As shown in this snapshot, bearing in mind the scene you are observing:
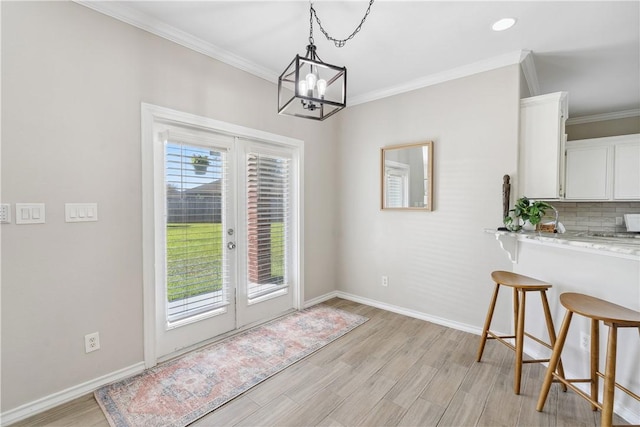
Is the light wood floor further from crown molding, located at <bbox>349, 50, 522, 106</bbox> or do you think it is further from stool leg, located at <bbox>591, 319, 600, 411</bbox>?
crown molding, located at <bbox>349, 50, 522, 106</bbox>

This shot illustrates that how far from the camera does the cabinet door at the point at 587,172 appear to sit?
13.6ft

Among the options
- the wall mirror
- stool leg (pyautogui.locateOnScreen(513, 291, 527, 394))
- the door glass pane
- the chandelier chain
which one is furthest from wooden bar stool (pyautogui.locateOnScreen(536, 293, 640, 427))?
the door glass pane

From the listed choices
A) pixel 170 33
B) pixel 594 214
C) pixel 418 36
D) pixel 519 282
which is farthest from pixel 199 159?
pixel 594 214

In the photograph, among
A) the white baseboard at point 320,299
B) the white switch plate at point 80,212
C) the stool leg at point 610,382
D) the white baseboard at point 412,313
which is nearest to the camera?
the stool leg at point 610,382

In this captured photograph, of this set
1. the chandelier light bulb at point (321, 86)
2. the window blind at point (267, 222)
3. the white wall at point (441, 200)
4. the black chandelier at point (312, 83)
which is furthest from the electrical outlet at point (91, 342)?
the white wall at point (441, 200)

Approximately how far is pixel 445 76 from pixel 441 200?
136 cm

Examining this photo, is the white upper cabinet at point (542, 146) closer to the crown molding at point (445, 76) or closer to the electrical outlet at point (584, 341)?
the crown molding at point (445, 76)

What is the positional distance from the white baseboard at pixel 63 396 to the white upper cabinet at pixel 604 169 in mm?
5897

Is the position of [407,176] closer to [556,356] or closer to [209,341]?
[556,356]

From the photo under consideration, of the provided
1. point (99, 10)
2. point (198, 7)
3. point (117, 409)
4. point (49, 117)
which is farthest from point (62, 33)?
point (117, 409)

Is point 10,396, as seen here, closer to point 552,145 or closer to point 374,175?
point 374,175

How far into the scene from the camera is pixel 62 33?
6.19 feet

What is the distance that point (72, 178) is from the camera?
194 centimetres

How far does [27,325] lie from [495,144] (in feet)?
13.1
